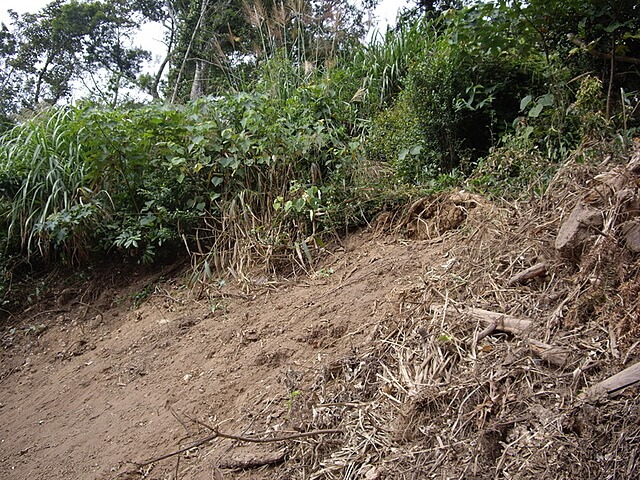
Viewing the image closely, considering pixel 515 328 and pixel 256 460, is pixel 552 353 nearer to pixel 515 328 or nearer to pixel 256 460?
pixel 515 328

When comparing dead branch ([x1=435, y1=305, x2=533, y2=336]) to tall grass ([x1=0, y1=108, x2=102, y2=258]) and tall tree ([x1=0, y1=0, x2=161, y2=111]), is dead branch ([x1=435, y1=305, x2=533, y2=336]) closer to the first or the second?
tall grass ([x1=0, y1=108, x2=102, y2=258])

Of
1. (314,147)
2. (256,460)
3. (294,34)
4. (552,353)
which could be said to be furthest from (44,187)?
(552,353)

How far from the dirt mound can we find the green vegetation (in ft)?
1.35

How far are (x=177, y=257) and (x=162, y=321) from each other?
864 millimetres

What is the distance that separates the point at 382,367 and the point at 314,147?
2460mm

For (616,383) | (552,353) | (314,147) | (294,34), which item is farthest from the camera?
(294,34)

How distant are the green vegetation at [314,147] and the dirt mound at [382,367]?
0.41 metres

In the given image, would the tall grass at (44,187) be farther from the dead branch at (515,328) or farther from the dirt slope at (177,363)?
the dead branch at (515,328)

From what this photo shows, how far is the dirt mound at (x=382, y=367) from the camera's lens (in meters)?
1.84

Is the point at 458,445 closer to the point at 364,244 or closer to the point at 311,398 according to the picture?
the point at 311,398

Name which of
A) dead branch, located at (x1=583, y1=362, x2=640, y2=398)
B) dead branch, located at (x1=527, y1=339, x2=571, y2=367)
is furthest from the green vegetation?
dead branch, located at (x1=583, y1=362, x2=640, y2=398)

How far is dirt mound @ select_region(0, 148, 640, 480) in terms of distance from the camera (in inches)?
72.5

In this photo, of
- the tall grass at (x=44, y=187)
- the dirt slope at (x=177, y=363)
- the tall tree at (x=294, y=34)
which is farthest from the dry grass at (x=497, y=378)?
the tall tree at (x=294, y=34)

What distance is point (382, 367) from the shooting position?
247 cm
